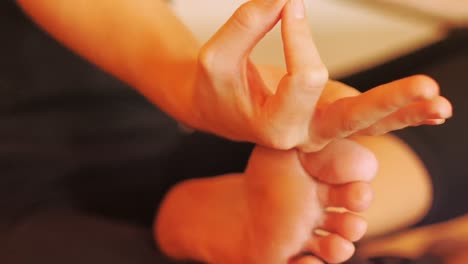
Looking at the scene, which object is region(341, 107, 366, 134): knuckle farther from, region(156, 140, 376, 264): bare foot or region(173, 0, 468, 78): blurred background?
region(173, 0, 468, 78): blurred background

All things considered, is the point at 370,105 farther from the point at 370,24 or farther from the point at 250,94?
the point at 370,24

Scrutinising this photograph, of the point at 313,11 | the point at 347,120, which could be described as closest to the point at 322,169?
the point at 347,120

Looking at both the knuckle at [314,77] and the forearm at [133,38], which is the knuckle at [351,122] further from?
the forearm at [133,38]

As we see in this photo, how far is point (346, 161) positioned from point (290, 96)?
63 millimetres

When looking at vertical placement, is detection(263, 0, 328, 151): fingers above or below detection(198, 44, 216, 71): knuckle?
above

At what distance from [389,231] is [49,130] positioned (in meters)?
0.36

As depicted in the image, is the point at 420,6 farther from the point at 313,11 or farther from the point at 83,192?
the point at 83,192

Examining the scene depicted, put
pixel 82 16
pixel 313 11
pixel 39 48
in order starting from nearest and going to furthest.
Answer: pixel 82 16
pixel 39 48
pixel 313 11

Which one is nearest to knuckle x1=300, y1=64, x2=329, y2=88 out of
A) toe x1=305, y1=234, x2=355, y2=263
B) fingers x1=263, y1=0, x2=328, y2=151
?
fingers x1=263, y1=0, x2=328, y2=151

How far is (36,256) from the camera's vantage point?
47 cm

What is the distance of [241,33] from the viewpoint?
297 mm

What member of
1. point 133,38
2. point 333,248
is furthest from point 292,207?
point 133,38

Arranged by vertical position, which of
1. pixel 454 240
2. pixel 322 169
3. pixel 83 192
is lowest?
pixel 83 192

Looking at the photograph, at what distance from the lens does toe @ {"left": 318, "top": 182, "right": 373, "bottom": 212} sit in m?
0.33
